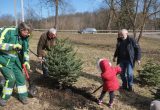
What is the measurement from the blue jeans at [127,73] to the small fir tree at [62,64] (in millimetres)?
1738

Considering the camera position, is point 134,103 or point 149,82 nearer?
point 134,103

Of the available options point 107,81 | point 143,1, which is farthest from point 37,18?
point 107,81

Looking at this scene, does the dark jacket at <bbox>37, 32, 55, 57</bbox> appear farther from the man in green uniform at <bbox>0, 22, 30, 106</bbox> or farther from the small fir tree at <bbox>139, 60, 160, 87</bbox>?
the small fir tree at <bbox>139, 60, 160, 87</bbox>

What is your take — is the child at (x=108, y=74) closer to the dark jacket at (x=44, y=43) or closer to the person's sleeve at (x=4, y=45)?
the dark jacket at (x=44, y=43)

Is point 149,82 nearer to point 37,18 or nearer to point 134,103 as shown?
point 134,103

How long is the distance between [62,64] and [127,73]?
227cm

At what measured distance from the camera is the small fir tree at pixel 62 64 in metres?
8.04

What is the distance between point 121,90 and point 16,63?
3519 mm

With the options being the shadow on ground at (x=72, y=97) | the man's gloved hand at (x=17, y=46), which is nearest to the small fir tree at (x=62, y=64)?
the shadow on ground at (x=72, y=97)

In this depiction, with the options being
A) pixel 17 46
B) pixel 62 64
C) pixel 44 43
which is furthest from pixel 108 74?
pixel 44 43

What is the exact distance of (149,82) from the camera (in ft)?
35.4

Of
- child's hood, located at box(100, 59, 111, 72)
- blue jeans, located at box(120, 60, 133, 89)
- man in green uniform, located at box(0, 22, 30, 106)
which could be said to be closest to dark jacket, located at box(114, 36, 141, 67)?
blue jeans, located at box(120, 60, 133, 89)

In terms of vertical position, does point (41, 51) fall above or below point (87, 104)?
above

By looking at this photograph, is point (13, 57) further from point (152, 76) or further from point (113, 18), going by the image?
point (113, 18)
